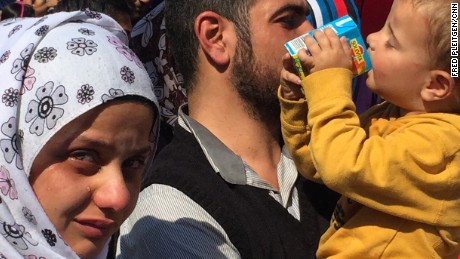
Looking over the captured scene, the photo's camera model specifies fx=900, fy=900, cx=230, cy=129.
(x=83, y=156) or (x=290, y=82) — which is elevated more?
(x=83, y=156)

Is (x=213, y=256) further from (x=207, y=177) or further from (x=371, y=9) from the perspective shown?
(x=371, y=9)

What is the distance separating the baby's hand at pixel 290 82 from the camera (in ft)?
8.60

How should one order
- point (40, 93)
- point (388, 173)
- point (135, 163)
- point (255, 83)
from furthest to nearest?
point (255, 83) < point (388, 173) < point (135, 163) < point (40, 93)

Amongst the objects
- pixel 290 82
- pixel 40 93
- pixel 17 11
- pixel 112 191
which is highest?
pixel 40 93

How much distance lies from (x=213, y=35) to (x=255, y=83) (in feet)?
0.76

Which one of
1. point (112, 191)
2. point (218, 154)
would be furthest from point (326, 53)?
point (112, 191)

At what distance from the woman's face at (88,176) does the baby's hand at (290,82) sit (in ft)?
2.11

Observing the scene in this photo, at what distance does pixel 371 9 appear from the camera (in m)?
4.19

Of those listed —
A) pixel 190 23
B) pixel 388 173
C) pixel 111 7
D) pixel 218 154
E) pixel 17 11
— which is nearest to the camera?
pixel 388 173

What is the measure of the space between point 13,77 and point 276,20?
46.9 inches

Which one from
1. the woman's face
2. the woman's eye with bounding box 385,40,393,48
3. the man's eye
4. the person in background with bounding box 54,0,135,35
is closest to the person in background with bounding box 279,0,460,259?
the woman's eye with bounding box 385,40,393,48

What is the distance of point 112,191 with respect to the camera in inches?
81.3

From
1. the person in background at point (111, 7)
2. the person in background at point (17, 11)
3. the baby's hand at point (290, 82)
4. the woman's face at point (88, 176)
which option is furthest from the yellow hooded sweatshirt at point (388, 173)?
the person in background at point (17, 11)

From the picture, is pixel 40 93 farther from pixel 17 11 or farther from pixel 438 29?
pixel 17 11
